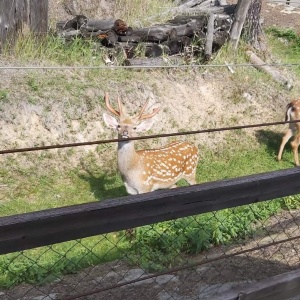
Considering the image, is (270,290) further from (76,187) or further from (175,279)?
(76,187)

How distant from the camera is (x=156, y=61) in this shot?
35.9 feet

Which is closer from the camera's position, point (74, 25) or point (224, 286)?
point (224, 286)

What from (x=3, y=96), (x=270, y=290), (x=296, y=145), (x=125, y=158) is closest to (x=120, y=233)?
(x=125, y=158)

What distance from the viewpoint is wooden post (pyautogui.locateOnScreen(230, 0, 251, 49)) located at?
12.3 m

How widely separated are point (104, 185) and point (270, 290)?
5533mm

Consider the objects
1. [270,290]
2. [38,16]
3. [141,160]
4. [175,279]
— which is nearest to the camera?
[270,290]

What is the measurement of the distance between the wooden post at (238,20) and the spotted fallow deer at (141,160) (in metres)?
4.74

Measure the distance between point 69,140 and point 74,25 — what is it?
2748mm

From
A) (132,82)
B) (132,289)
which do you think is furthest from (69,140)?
(132,289)

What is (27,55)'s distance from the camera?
10.1 m

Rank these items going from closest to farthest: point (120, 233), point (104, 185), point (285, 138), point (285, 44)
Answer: point (120, 233), point (104, 185), point (285, 138), point (285, 44)

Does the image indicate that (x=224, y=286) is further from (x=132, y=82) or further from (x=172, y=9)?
(x=172, y=9)

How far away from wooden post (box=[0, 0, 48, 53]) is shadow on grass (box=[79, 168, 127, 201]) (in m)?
2.53

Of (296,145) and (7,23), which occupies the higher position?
(7,23)
